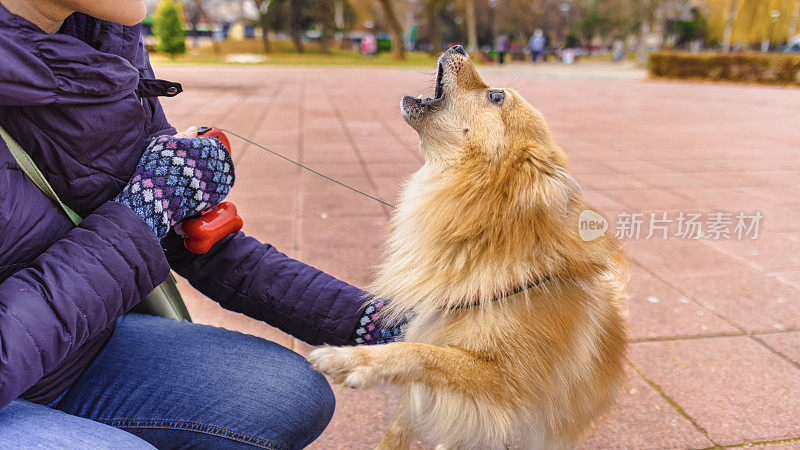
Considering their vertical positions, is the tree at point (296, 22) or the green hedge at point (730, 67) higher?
the tree at point (296, 22)

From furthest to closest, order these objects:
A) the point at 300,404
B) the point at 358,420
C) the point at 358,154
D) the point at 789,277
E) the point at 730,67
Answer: the point at 730,67
the point at 358,154
the point at 789,277
the point at 358,420
the point at 300,404

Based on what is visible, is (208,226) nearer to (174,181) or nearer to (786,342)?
(174,181)

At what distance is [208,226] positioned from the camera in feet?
5.47

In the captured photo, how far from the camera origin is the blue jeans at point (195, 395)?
153cm

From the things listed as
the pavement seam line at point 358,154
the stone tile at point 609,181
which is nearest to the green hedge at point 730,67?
the pavement seam line at point 358,154

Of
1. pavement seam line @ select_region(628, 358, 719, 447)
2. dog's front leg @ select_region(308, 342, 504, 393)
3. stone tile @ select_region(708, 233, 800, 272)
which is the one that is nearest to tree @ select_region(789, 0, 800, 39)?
stone tile @ select_region(708, 233, 800, 272)

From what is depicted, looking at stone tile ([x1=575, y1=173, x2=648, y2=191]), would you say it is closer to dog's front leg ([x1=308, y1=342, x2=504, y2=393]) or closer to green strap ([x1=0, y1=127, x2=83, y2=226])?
dog's front leg ([x1=308, y1=342, x2=504, y2=393])

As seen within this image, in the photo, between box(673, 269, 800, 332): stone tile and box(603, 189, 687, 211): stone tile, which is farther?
box(603, 189, 687, 211): stone tile

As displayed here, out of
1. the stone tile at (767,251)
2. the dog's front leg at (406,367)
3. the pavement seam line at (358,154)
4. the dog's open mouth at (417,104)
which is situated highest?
the dog's open mouth at (417,104)

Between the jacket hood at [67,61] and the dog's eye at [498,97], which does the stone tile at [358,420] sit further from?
the jacket hood at [67,61]

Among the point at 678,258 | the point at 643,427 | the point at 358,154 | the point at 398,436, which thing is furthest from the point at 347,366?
the point at 358,154

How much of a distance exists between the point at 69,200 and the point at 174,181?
296 mm

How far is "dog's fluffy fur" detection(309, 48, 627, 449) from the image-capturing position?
5.36 ft

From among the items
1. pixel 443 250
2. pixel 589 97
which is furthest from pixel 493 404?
pixel 589 97
